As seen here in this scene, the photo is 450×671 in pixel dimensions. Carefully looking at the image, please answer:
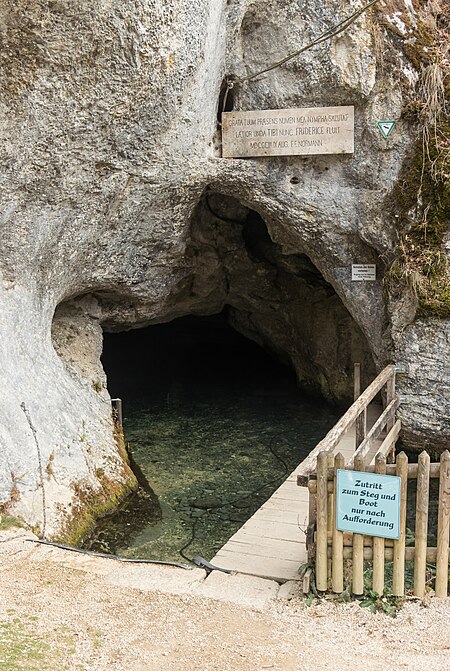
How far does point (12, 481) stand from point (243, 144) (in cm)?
565

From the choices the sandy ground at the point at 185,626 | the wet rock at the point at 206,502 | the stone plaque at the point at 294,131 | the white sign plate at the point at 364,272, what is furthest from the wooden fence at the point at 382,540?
the stone plaque at the point at 294,131

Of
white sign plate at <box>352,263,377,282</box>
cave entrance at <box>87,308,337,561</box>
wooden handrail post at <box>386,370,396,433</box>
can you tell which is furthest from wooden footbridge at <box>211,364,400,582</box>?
white sign plate at <box>352,263,377,282</box>

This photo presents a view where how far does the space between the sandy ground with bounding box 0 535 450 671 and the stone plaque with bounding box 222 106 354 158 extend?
20.1ft

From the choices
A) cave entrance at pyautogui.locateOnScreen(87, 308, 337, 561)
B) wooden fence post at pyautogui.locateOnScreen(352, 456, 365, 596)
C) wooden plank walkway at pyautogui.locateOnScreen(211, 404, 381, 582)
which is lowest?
cave entrance at pyautogui.locateOnScreen(87, 308, 337, 561)

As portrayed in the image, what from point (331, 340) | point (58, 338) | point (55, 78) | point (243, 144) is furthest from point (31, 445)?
point (331, 340)

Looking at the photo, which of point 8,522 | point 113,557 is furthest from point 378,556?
point 8,522

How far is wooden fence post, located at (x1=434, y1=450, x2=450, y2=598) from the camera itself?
5.34m

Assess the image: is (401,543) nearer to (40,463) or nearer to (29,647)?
(29,647)

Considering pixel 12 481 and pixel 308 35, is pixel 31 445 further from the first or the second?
pixel 308 35

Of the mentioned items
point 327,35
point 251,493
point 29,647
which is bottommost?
point 251,493

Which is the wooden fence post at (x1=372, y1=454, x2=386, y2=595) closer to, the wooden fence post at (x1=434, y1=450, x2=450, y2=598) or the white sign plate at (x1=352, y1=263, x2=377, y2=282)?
the wooden fence post at (x1=434, y1=450, x2=450, y2=598)

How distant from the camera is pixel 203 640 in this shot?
16.1 feet

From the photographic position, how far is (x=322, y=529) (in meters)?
5.54

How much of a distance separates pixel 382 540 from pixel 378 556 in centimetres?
14
